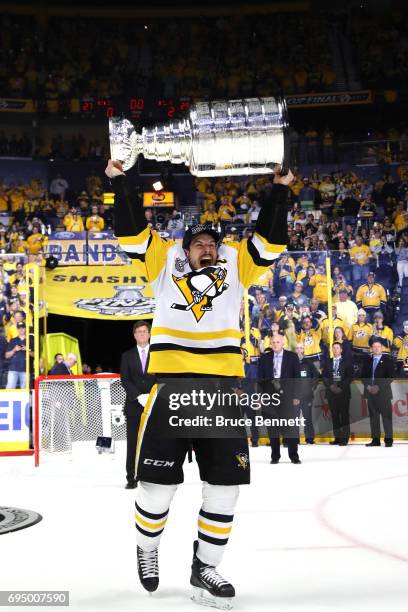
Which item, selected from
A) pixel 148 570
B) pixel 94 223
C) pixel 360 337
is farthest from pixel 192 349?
pixel 94 223

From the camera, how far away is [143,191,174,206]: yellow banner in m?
20.4

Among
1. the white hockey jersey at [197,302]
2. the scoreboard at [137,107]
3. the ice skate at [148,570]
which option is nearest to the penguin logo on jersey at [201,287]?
the white hockey jersey at [197,302]

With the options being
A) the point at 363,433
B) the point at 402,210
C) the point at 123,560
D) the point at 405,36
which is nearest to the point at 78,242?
the point at 402,210

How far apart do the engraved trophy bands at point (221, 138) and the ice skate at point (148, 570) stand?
75.7 inches

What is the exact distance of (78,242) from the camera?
→ 16.8 metres

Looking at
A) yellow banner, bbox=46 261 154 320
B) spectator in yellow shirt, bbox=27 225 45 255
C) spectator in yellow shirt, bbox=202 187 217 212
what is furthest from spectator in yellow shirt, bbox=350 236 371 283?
spectator in yellow shirt, bbox=202 187 217 212

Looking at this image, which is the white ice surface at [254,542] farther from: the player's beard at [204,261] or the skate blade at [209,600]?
the player's beard at [204,261]

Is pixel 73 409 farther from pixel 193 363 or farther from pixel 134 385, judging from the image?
pixel 193 363

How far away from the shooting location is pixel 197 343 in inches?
157

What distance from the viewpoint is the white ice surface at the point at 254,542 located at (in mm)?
3914

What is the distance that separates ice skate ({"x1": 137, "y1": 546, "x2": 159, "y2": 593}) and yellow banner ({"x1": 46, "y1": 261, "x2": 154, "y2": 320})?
10.8 m

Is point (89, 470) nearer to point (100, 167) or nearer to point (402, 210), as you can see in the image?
point (402, 210)

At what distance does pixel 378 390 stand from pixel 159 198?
13.6 m

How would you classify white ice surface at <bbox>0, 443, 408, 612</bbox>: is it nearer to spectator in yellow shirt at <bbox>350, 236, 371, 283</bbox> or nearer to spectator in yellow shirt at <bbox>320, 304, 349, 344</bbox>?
spectator in yellow shirt at <bbox>320, 304, 349, 344</bbox>
